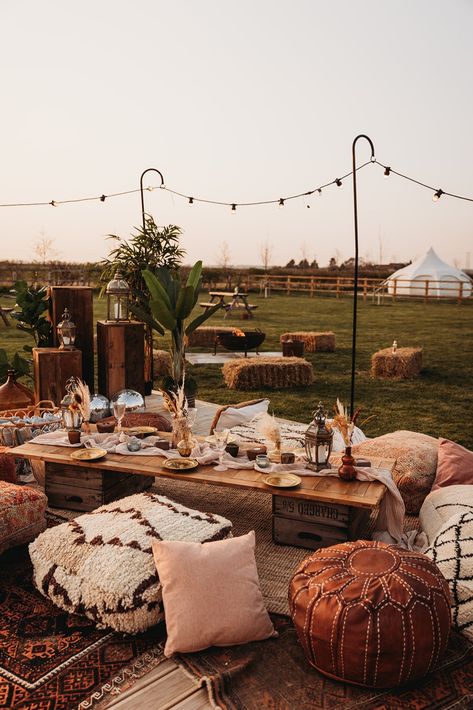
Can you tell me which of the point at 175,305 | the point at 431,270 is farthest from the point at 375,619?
the point at 431,270

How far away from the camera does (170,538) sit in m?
2.73

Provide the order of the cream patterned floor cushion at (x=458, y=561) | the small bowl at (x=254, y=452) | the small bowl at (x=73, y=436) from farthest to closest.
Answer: the small bowl at (x=73, y=436) → the small bowl at (x=254, y=452) → the cream patterned floor cushion at (x=458, y=561)

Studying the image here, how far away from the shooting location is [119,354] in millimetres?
6137

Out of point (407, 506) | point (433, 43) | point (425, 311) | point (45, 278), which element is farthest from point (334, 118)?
point (45, 278)

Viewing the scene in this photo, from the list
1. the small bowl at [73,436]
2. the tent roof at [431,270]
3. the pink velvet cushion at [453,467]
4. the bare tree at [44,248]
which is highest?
the bare tree at [44,248]

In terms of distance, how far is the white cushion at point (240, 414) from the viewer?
4.89m

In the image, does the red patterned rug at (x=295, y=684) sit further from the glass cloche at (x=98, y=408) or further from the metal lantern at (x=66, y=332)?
the metal lantern at (x=66, y=332)

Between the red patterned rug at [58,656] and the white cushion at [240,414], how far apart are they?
7.43ft

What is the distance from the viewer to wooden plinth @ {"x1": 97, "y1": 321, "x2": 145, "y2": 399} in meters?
6.11

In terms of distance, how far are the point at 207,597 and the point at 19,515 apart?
1.26m

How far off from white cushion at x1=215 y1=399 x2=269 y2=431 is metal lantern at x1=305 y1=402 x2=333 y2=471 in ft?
4.95

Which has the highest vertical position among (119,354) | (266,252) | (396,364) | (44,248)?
(266,252)

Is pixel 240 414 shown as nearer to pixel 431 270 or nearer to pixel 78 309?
pixel 78 309

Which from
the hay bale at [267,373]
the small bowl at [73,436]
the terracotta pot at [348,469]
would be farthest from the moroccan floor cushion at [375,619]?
the hay bale at [267,373]
